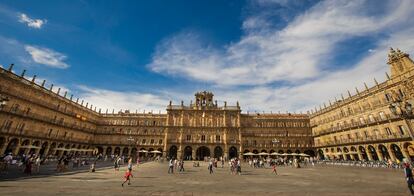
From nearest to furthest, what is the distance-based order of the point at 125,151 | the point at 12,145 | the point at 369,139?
the point at 12,145 < the point at 369,139 < the point at 125,151

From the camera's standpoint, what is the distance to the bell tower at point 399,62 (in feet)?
119

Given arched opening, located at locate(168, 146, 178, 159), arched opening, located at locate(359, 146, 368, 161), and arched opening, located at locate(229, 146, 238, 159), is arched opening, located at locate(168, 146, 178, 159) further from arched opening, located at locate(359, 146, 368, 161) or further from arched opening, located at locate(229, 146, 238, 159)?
arched opening, located at locate(359, 146, 368, 161)

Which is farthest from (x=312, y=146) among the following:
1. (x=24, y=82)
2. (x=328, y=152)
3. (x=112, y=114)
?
(x=24, y=82)

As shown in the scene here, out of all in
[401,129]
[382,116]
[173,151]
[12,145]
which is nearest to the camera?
[401,129]

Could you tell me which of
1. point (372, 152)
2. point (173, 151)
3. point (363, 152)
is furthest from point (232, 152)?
point (372, 152)

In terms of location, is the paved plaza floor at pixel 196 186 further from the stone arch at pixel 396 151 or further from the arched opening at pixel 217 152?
the arched opening at pixel 217 152

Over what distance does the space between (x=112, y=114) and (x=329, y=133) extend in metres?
61.1

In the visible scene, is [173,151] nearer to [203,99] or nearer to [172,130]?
[172,130]

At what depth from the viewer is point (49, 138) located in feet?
138

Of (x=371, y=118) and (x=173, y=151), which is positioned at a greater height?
(x=371, y=118)

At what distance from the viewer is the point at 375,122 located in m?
38.7

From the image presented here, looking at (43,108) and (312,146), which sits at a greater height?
(43,108)

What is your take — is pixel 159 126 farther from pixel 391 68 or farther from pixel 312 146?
pixel 391 68

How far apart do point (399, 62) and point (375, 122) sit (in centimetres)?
1219
